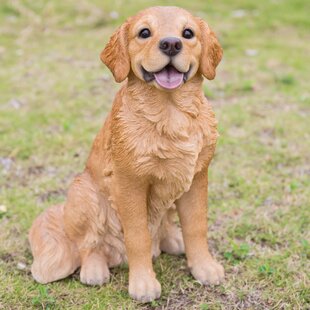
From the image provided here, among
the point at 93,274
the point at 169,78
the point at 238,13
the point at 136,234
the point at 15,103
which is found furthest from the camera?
the point at 238,13

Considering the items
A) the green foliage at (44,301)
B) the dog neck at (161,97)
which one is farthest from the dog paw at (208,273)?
the dog neck at (161,97)

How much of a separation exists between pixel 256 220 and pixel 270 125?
194cm

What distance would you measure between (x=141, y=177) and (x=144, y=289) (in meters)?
0.70

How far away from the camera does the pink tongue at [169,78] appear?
2.81 meters

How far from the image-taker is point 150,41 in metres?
2.80

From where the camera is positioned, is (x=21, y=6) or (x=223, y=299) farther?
(x=21, y=6)

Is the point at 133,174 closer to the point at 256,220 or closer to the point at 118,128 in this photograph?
the point at 118,128

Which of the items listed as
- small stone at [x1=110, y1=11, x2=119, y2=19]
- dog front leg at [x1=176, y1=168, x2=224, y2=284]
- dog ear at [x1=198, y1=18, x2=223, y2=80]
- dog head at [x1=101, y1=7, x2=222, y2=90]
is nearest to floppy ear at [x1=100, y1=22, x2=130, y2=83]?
dog head at [x1=101, y1=7, x2=222, y2=90]

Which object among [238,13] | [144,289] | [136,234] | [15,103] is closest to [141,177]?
[136,234]

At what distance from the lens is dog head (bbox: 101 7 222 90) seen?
108 inches

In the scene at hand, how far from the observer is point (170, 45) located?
→ 2.70m

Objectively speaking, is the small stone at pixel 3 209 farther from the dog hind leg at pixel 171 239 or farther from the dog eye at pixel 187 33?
the dog eye at pixel 187 33

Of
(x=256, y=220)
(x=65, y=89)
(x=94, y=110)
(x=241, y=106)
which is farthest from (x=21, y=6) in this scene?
(x=256, y=220)

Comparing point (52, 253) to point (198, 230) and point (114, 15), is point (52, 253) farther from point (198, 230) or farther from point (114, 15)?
point (114, 15)
